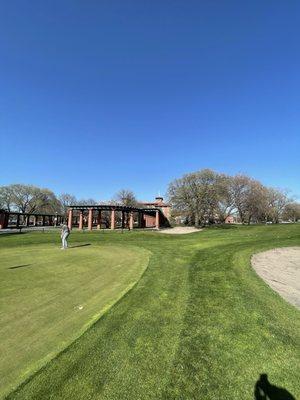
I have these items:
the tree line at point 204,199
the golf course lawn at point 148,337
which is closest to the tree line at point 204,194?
the tree line at point 204,199

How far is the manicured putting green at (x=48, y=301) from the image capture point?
4938 millimetres

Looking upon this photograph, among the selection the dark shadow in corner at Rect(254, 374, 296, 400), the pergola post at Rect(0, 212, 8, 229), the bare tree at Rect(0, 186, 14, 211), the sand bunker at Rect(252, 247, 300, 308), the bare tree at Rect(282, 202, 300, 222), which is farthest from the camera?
the bare tree at Rect(282, 202, 300, 222)

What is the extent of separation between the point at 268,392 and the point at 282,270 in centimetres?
883

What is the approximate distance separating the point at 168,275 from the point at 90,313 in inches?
181

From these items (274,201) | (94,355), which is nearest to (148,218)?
(274,201)

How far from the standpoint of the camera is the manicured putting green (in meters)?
4.94

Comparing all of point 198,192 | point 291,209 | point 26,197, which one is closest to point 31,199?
point 26,197

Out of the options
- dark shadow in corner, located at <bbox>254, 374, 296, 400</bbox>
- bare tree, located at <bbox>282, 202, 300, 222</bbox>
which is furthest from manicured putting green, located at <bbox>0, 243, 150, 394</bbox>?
bare tree, located at <bbox>282, 202, 300, 222</bbox>

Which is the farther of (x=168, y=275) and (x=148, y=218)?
(x=148, y=218)

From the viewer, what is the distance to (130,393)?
412 cm

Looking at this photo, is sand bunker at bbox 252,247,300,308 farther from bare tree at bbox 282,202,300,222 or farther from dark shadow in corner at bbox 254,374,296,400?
bare tree at bbox 282,202,300,222

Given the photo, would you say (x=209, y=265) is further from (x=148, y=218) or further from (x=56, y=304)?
(x=148, y=218)

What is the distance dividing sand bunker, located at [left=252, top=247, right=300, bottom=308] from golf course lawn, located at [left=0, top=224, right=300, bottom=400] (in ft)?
1.62

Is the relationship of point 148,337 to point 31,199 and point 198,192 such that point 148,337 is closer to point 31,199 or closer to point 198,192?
point 198,192
